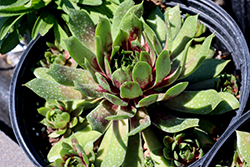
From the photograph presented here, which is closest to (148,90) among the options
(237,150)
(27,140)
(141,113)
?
(141,113)

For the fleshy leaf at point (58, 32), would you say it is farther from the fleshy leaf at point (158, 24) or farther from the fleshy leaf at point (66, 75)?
the fleshy leaf at point (158, 24)

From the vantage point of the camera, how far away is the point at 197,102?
46.5 inches

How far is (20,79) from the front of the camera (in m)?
1.51

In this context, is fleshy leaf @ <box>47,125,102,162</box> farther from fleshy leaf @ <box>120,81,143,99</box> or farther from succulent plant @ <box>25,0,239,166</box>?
fleshy leaf @ <box>120,81,143,99</box>

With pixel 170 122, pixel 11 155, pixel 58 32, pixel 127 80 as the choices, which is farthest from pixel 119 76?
pixel 11 155

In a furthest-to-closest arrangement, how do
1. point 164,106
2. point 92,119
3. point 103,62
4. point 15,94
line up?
point 15,94, point 164,106, point 103,62, point 92,119

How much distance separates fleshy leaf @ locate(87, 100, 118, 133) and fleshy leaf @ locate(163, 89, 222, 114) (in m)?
0.32

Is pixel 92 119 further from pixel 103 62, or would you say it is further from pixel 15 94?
pixel 15 94

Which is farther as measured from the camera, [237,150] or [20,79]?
[20,79]

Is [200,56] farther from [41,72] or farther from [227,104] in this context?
[41,72]

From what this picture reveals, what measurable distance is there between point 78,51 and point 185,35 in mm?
594

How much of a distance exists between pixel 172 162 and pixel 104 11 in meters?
1.03

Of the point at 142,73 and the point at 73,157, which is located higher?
the point at 142,73

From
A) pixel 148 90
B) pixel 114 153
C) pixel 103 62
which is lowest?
pixel 114 153
